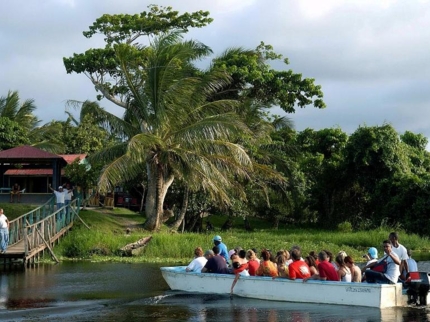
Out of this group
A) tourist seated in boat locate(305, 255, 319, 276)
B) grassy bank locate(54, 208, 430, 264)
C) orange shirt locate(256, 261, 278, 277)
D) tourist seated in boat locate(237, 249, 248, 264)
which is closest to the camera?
tourist seated in boat locate(305, 255, 319, 276)

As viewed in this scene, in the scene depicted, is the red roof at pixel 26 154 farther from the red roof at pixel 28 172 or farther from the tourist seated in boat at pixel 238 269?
the tourist seated in boat at pixel 238 269

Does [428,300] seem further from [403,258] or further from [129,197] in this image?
[129,197]

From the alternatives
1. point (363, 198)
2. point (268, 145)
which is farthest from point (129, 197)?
point (363, 198)

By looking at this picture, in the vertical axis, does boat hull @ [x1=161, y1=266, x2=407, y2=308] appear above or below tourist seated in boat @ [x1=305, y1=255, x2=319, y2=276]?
below

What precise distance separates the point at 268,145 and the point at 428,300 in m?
26.1

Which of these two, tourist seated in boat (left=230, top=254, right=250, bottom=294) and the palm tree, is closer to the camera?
tourist seated in boat (left=230, top=254, right=250, bottom=294)

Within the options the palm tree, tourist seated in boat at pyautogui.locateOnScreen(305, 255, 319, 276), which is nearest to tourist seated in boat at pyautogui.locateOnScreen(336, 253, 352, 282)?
tourist seated in boat at pyautogui.locateOnScreen(305, 255, 319, 276)

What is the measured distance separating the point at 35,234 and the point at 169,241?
17.7 feet

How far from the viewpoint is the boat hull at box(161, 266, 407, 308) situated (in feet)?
60.3

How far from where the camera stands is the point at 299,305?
1912 centimetres

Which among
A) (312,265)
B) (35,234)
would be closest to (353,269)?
(312,265)

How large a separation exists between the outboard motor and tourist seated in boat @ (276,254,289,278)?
9.90 feet

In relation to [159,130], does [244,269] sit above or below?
below

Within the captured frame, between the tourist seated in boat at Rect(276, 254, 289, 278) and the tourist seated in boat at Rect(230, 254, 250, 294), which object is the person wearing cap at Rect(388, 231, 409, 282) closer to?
the tourist seated in boat at Rect(276, 254, 289, 278)
